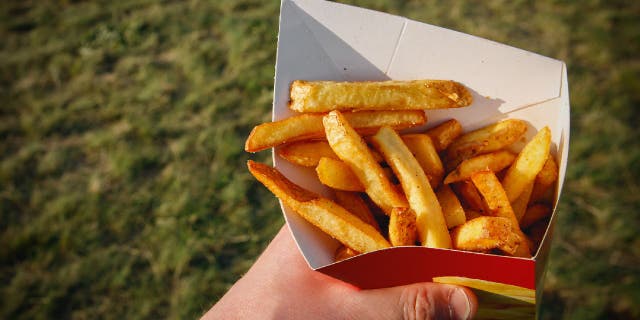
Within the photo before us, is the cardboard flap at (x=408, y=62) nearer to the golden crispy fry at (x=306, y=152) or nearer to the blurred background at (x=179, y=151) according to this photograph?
the golden crispy fry at (x=306, y=152)

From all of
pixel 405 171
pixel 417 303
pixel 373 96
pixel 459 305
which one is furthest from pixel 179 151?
pixel 459 305

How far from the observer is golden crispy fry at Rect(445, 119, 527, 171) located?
2109 millimetres

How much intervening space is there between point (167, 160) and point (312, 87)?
8.14 ft

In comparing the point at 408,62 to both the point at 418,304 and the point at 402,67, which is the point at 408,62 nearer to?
the point at 402,67

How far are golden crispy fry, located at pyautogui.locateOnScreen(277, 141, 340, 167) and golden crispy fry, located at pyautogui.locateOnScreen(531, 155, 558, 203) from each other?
86 cm

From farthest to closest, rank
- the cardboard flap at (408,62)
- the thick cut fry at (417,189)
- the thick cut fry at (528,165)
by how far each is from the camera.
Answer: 1. the cardboard flap at (408,62)
2. the thick cut fry at (528,165)
3. the thick cut fry at (417,189)

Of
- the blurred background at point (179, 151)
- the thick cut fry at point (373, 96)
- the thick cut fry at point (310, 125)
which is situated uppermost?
the thick cut fry at point (373, 96)

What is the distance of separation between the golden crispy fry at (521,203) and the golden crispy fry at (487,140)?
228mm

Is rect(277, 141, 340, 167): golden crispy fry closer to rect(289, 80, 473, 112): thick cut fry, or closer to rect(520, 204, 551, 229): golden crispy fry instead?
rect(289, 80, 473, 112): thick cut fry

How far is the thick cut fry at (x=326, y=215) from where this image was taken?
1.80m

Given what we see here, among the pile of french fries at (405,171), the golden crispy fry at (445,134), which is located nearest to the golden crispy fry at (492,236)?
the pile of french fries at (405,171)

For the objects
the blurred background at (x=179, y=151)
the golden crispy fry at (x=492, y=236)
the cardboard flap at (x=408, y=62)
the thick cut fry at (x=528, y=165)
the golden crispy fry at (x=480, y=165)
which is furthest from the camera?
the blurred background at (x=179, y=151)

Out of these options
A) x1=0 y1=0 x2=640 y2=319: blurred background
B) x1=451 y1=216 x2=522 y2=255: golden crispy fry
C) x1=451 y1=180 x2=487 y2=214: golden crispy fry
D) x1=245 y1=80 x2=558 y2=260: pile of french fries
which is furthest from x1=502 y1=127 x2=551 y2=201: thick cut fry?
x1=0 y1=0 x2=640 y2=319: blurred background

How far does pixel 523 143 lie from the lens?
2254mm
